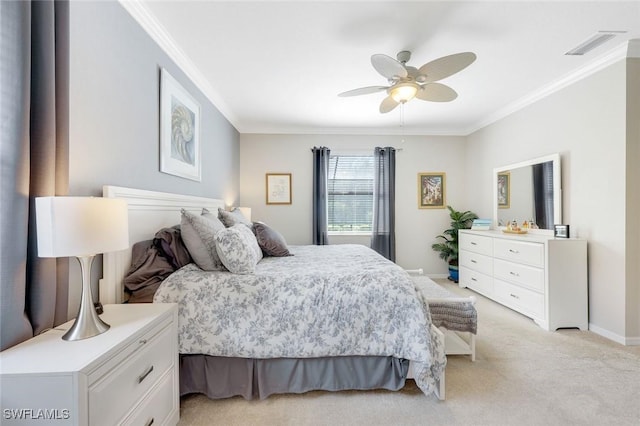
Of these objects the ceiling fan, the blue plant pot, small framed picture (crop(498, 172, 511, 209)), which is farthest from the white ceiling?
the blue plant pot

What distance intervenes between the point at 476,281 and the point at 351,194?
7.22ft

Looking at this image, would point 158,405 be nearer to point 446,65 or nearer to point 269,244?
point 269,244

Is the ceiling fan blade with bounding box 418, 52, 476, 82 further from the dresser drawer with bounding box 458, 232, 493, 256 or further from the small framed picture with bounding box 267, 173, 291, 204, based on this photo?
the small framed picture with bounding box 267, 173, 291, 204

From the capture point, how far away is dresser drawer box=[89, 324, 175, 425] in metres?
0.90

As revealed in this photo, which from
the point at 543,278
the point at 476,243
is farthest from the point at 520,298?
the point at 476,243

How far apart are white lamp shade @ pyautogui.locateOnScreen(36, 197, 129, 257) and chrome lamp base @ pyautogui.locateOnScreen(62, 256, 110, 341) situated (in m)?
0.10

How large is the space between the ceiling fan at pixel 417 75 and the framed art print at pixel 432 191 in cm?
235

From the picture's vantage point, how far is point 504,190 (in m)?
3.68

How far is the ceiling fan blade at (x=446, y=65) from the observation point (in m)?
1.74

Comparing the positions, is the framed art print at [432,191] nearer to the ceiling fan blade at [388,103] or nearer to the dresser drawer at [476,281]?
the dresser drawer at [476,281]

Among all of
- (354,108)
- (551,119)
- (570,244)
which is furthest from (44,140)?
(551,119)

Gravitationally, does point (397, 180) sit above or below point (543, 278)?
above

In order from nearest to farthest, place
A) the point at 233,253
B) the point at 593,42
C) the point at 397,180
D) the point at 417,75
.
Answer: the point at 233,253
the point at 417,75
the point at 593,42
the point at 397,180

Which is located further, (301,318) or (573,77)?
(573,77)
